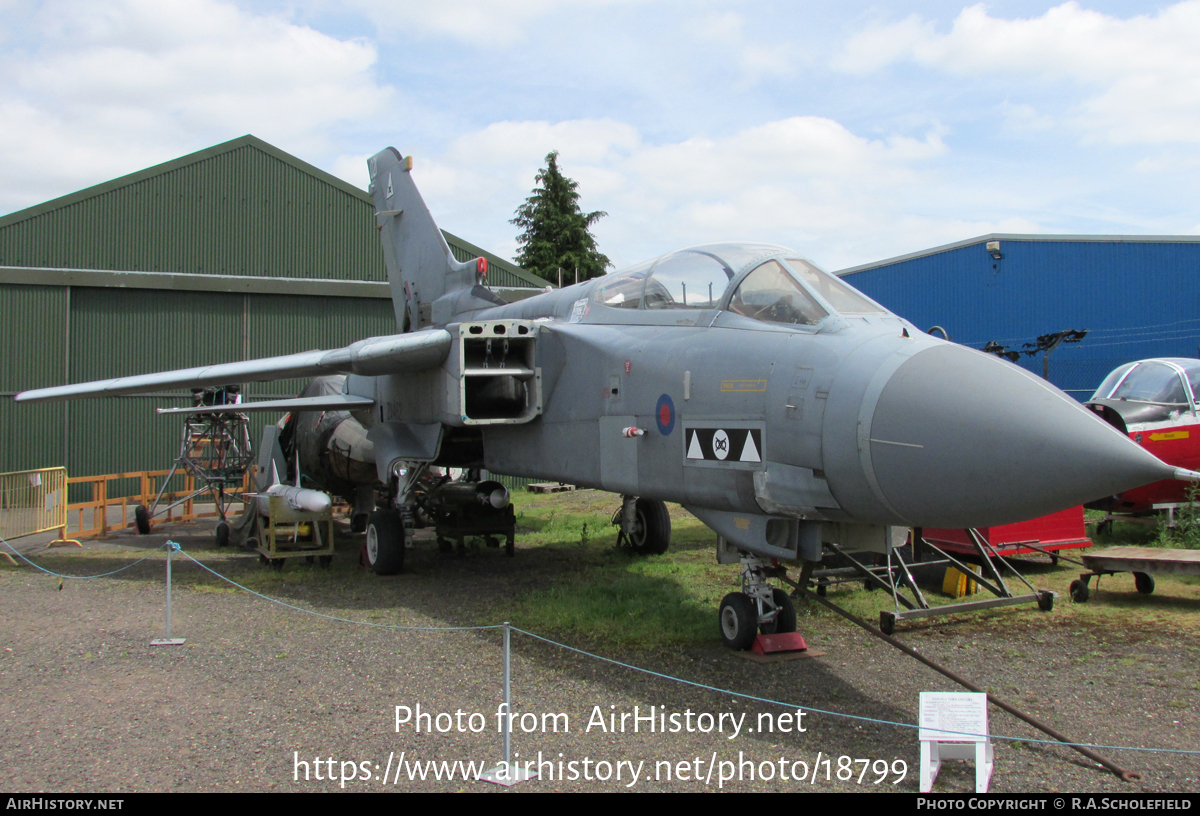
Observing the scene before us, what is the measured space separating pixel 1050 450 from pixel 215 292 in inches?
741

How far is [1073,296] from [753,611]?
17566 mm

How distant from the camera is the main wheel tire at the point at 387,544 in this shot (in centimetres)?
969

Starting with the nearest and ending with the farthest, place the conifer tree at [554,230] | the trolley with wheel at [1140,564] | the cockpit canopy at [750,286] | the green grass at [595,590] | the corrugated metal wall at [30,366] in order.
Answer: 1. the cockpit canopy at [750,286]
2. the green grass at [595,590]
3. the trolley with wheel at [1140,564]
4. the corrugated metal wall at [30,366]
5. the conifer tree at [554,230]

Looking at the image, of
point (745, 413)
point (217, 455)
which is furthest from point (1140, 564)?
point (217, 455)

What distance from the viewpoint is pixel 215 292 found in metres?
18.8

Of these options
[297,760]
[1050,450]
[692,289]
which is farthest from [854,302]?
[297,760]

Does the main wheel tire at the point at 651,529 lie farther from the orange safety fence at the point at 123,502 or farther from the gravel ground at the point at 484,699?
the orange safety fence at the point at 123,502

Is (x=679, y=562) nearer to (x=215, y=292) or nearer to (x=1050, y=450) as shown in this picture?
(x=1050, y=450)

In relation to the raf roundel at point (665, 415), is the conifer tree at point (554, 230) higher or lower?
higher

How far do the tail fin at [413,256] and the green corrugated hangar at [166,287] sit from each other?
4.97 m

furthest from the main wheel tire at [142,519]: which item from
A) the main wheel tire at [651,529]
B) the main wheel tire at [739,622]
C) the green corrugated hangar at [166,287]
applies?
the main wheel tire at [739,622]

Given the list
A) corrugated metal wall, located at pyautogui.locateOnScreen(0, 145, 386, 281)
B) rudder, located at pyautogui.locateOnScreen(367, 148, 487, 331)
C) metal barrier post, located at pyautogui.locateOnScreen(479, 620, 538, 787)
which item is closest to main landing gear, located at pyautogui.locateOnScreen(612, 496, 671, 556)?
rudder, located at pyautogui.locateOnScreen(367, 148, 487, 331)

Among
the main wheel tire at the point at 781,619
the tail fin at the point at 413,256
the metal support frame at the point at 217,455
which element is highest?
the tail fin at the point at 413,256

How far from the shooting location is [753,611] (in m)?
5.89
